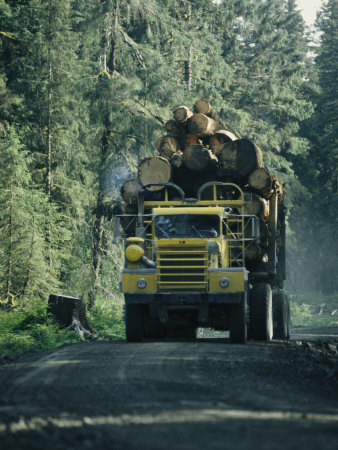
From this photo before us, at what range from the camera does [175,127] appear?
1964 cm

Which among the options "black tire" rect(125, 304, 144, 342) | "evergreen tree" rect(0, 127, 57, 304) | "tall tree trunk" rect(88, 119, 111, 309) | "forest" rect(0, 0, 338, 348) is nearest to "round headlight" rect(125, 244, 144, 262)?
"black tire" rect(125, 304, 144, 342)

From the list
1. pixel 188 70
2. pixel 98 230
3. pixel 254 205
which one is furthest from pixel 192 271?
pixel 188 70

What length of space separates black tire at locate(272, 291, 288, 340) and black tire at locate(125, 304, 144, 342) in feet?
15.7

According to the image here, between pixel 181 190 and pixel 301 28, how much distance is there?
5409 cm

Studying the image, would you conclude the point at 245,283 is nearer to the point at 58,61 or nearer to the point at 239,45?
the point at 58,61

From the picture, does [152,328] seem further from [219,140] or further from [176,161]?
[219,140]

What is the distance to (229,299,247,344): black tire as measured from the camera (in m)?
15.4

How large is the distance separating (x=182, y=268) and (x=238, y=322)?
1503mm

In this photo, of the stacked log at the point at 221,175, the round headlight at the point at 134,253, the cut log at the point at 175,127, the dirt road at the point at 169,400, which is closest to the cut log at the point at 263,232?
the stacked log at the point at 221,175

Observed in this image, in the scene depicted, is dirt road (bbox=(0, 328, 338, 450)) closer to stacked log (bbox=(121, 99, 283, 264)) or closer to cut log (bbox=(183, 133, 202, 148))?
stacked log (bbox=(121, 99, 283, 264))

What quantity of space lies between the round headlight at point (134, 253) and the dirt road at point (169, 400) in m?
2.21

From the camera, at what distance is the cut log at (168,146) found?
19047 mm

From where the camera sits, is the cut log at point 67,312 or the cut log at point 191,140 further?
the cut log at point 191,140

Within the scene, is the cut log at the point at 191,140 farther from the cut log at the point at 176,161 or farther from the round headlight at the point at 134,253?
the round headlight at the point at 134,253
